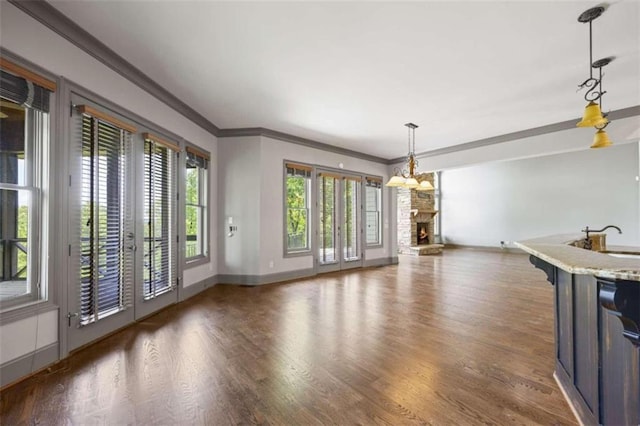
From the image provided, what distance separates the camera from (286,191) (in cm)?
554

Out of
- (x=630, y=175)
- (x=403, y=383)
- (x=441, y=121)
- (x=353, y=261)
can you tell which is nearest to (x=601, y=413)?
(x=403, y=383)

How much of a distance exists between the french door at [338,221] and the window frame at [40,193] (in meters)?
4.29

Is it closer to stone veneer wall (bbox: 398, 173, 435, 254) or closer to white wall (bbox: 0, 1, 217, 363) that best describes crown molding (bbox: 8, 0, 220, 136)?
white wall (bbox: 0, 1, 217, 363)

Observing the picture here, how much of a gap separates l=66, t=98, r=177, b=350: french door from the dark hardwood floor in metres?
0.28

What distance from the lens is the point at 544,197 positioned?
942cm

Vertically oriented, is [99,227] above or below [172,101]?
below

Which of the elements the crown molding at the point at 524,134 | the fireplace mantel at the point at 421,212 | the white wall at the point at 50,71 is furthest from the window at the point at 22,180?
the fireplace mantel at the point at 421,212

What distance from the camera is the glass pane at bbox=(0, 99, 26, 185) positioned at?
6.86ft

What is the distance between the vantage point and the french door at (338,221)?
6.11 meters

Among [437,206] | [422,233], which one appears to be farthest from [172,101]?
[437,206]

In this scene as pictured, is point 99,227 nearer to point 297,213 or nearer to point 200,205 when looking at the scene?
point 200,205

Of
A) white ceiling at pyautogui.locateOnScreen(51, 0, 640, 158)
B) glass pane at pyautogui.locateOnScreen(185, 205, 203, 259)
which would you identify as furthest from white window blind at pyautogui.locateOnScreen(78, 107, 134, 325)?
glass pane at pyautogui.locateOnScreen(185, 205, 203, 259)

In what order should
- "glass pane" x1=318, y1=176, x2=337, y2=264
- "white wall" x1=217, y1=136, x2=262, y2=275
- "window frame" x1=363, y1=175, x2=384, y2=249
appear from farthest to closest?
"window frame" x1=363, y1=175, x2=384, y2=249, "glass pane" x1=318, y1=176, x2=337, y2=264, "white wall" x1=217, y1=136, x2=262, y2=275

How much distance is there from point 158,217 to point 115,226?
0.72 m
